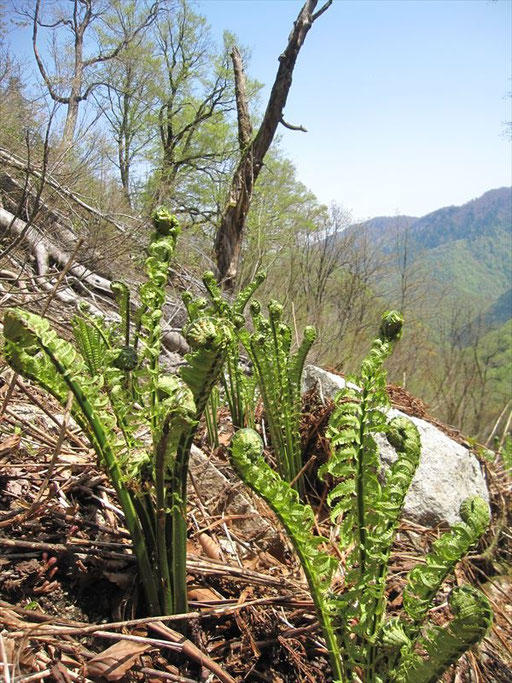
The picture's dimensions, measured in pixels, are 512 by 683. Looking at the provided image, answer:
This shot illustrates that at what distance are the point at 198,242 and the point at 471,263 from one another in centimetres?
18373

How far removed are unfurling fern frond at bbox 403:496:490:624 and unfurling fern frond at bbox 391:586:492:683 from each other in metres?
0.05

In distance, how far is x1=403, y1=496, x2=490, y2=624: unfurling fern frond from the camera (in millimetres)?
929

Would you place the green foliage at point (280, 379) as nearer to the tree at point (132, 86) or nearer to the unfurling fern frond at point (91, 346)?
the unfurling fern frond at point (91, 346)

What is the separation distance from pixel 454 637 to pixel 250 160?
18.4 feet

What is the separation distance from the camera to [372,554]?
3.26ft

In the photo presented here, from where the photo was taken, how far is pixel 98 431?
38.0 inches

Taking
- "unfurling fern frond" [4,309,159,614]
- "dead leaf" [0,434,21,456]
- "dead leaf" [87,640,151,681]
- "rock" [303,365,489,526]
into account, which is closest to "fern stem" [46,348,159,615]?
"unfurling fern frond" [4,309,159,614]

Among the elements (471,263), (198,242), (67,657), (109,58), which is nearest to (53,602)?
(67,657)

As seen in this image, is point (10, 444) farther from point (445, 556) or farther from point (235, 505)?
point (445, 556)

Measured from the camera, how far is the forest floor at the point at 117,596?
3.05ft

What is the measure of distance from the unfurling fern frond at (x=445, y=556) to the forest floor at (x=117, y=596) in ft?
1.06

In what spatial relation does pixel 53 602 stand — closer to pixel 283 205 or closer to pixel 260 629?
pixel 260 629

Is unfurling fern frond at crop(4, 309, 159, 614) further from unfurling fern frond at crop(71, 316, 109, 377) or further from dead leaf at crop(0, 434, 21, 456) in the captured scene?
dead leaf at crop(0, 434, 21, 456)

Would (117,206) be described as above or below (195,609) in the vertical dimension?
above
